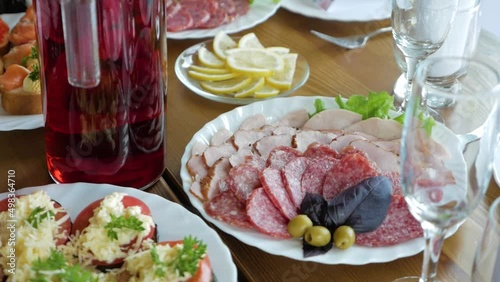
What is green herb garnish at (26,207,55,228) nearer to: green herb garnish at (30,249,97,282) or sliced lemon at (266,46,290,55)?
green herb garnish at (30,249,97,282)

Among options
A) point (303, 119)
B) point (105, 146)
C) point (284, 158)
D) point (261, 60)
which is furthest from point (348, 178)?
point (261, 60)

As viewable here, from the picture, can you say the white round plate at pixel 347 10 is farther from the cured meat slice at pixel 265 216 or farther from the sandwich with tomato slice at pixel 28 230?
the sandwich with tomato slice at pixel 28 230

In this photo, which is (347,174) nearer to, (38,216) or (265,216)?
(265,216)

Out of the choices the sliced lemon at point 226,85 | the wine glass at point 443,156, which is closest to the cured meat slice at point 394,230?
the wine glass at point 443,156

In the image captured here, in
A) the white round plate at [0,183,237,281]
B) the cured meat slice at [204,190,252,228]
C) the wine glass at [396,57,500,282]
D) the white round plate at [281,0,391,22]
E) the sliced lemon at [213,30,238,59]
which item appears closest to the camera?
the wine glass at [396,57,500,282]

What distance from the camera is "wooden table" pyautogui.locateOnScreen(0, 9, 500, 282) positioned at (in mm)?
864

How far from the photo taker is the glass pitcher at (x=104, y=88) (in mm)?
784

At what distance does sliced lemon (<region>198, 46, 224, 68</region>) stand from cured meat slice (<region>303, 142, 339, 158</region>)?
1.23 feet

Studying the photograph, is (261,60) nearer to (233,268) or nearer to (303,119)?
(303,119)

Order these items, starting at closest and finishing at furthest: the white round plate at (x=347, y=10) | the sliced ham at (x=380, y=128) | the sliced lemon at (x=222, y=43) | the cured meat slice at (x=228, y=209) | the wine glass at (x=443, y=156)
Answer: the wine glass at (x=443, y=156) → the cured meat slice at (x=228, y=209) → the sliced ham at (x=380, y=128) → the sliced lemon at (x=222, y=43) → the white round plate at (x=347, y=10)

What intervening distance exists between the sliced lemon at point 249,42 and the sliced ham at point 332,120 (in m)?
0.32

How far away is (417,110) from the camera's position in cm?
68

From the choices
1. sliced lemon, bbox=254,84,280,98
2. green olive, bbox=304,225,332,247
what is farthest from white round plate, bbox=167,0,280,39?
green olive, bbox=304,225,332,247

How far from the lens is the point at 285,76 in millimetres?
1268
